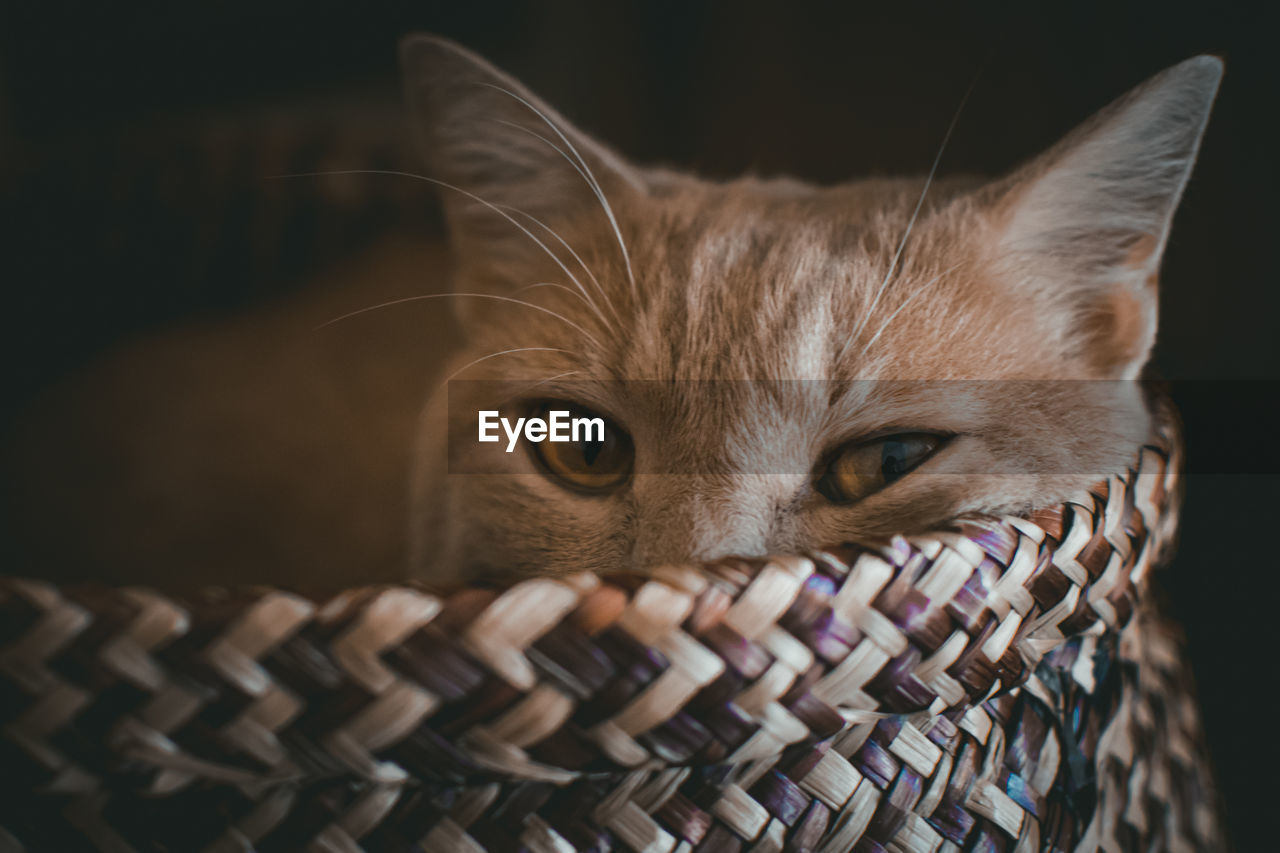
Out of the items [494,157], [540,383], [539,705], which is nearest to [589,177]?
[494,157]

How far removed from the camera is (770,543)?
0.76 m

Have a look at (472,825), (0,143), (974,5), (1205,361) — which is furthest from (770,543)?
(0,143)

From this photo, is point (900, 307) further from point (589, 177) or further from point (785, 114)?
point (785, 114)

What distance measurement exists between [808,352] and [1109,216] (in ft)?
1.24

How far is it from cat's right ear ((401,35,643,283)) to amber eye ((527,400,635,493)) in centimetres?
30

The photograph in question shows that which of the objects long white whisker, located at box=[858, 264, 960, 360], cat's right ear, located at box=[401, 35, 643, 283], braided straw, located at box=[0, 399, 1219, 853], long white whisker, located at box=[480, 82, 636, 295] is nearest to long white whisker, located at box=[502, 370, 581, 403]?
long white whisker, located at box=[480, 82, 636, 295]

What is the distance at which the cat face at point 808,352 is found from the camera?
2.61 feet

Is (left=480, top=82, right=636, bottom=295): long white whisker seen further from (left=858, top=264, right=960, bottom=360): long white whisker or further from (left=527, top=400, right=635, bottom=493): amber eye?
(left=858, top=264, right=960, bottom=360): long white whisker

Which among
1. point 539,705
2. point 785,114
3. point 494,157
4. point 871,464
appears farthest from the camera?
point 785,114

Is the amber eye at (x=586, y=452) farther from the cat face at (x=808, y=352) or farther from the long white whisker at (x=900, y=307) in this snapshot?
the long white whisker at (x=900, y=307)

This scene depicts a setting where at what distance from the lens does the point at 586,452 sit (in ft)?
3.08

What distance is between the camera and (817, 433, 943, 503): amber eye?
816 millimetres

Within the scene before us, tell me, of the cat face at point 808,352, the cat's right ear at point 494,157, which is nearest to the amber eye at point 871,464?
the cat face at point 808,352

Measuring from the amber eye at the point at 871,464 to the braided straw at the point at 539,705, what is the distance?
0.22 metres
